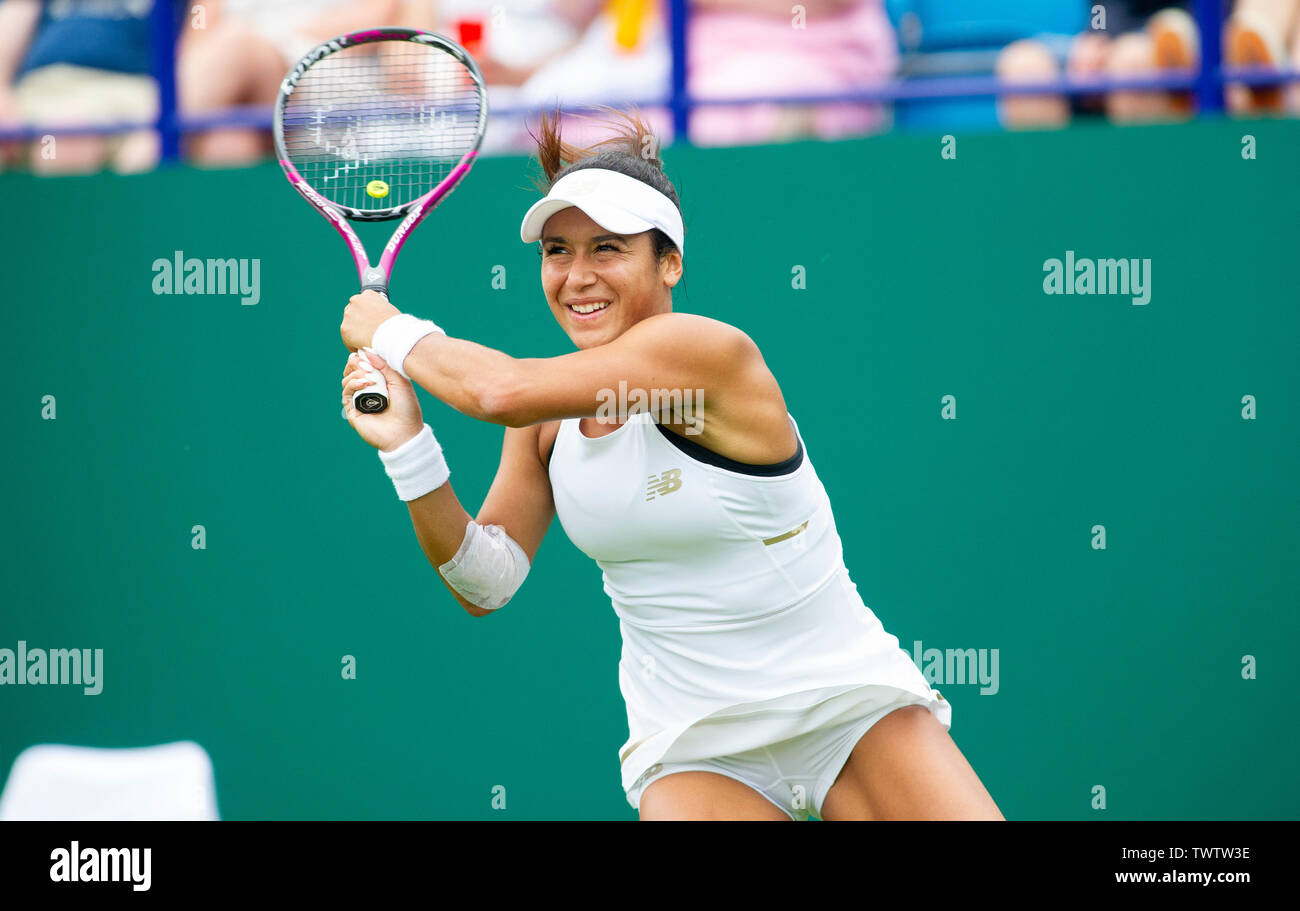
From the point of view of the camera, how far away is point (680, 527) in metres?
2.26

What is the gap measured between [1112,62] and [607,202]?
2216mm

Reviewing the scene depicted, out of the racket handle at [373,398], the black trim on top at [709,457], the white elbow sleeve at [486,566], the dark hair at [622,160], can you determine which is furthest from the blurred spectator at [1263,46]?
the racket handle at [373,398]

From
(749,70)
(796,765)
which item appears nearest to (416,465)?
(796,765)

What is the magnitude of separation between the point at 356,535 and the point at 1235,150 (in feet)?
9.31

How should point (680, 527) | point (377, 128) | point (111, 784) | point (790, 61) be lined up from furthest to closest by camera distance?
point (790, 61) < point (111, 784) < point (377, 128) < point (680, 527)

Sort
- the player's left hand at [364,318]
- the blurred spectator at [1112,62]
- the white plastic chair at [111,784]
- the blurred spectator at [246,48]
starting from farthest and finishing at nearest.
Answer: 1. the blurred spectator at [246,48]
2. the blurred spectator at [1112,62]
3. the white plastic chair at [111,784]
4. the player's left hand at [364,318]

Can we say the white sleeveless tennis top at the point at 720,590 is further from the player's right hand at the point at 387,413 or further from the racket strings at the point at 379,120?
the racket strings at the point at 379,120

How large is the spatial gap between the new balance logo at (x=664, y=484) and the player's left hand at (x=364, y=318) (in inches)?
22.2

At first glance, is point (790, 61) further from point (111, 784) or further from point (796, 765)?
point (111, 784)

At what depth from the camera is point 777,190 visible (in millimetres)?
3924

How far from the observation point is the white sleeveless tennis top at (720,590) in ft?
7.46

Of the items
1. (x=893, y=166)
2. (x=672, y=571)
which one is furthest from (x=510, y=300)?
(x=672, y=571)
